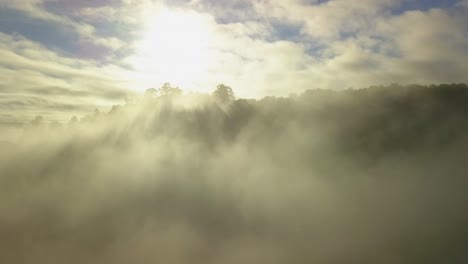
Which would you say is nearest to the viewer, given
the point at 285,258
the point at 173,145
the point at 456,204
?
the point at 285,258

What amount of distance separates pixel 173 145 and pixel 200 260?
2471 inches

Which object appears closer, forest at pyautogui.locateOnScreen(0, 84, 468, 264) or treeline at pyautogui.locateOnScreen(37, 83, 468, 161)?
forest at pyautogui.locateOnScreen(0, 84, 468, 264)

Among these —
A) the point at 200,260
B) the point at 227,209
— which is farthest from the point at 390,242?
the point at 227,209

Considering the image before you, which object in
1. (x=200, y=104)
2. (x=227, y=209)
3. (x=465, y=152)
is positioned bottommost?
(x=227, y=209)

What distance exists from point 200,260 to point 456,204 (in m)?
33.3

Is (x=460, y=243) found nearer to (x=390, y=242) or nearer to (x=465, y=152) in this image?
(x=390, y=242)

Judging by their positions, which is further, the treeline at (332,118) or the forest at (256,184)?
the treeline at (332,118)

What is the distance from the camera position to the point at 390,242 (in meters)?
46.3

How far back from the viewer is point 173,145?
347 ft

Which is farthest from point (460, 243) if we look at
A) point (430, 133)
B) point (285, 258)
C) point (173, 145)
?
point (173, 145)

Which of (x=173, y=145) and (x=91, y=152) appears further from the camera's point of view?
(x=91, y=152)

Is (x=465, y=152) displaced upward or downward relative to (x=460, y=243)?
upward

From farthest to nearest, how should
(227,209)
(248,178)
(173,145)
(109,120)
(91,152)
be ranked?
(109,120)
(91,152)
(173,145)
(248,178)
(227,209)

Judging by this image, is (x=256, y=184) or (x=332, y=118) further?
(x=332, y=118)
